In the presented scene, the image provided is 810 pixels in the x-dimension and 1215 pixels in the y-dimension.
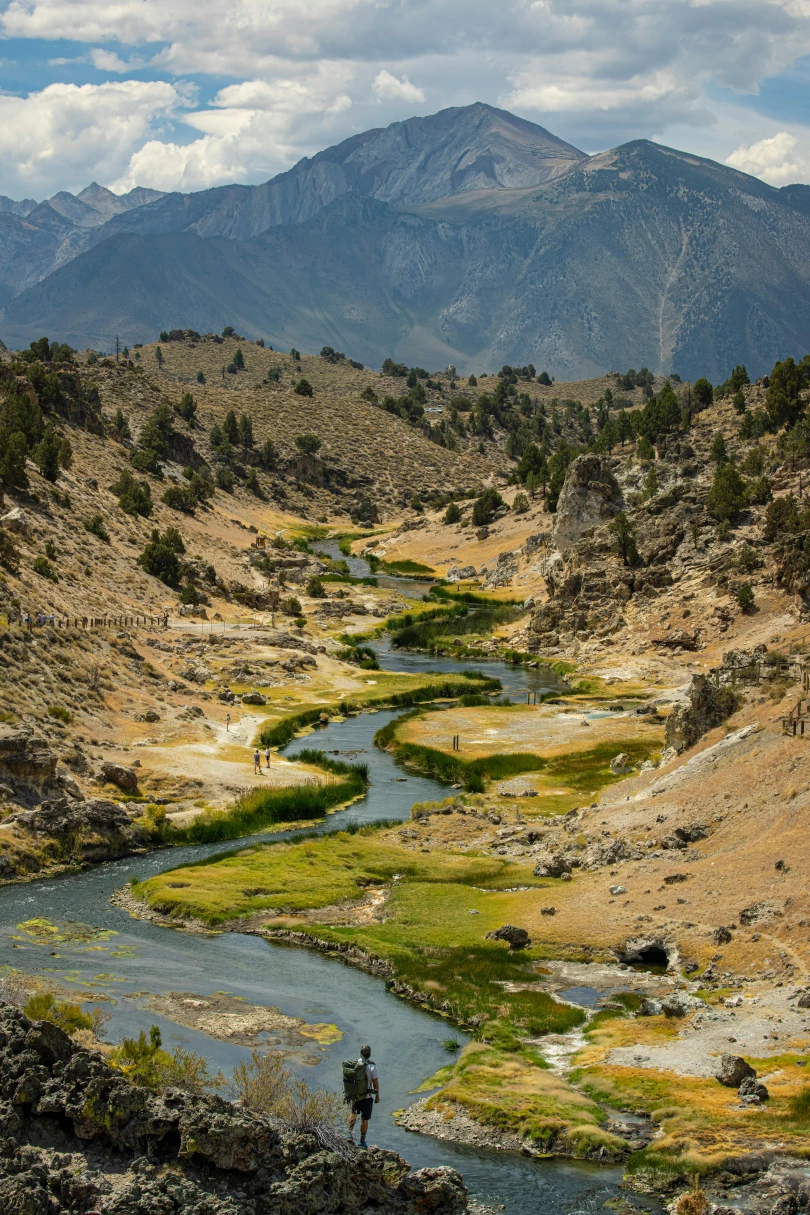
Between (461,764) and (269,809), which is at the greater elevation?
(269,809)

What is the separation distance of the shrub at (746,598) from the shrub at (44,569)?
161 feet

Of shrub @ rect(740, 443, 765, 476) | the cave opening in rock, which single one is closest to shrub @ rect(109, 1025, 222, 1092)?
the cave opening in rock

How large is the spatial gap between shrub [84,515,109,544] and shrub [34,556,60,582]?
20822 mm

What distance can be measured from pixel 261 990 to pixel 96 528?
7536 cm

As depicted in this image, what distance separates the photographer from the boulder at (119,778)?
57062 mm

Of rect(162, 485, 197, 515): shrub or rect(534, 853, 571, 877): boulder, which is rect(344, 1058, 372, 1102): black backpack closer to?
rect(534, 853, 571, 877): boulder

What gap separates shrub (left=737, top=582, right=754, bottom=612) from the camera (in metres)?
96.7

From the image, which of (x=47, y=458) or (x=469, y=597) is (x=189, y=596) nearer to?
(x=47, y=458)

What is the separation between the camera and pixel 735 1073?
29062mm

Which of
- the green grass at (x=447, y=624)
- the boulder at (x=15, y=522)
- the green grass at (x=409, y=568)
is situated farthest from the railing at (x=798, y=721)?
the green grass at (x=409, y=568)

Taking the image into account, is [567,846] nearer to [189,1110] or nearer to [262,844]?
[262,844]

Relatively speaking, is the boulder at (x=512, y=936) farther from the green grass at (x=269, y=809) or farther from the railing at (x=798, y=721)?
the green grass at (x=269, y=809)

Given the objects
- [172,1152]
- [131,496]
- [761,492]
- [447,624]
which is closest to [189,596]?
[131,496]

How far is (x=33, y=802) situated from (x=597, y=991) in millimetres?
25333
